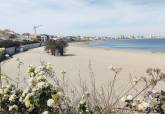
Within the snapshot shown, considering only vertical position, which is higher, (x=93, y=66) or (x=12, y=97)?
(x=12, y=97)

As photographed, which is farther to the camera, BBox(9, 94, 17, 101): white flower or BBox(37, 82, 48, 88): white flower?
BBox(9, 94, 17, 101): white flower

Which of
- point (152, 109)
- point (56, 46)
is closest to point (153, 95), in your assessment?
point (152, 109)

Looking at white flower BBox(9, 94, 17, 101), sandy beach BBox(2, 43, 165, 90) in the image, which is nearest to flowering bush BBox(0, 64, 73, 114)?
white flower BBox(9, 94, 17, 101)

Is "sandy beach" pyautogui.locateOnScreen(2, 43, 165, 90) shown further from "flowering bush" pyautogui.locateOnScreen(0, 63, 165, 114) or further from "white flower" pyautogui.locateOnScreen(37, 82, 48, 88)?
"white flower" pyautogui.locateOnScreen(37, 82, 48, 88)

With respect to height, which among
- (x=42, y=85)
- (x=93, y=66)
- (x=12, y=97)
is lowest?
(x=93, y=66)

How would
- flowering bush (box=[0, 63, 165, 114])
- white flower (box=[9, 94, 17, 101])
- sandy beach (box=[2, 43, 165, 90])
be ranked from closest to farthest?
flowering bush (box=[0, 63, 165, 114]) → white flower (box=[9, 94, 17, 101]) → sandy beach (box=[2, 43, 165, 90])

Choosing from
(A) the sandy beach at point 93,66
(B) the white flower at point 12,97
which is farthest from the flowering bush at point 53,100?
(A) the sandy beach at point 93,66

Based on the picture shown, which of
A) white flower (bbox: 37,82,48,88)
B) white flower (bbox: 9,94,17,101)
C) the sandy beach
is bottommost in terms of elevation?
the sandy beach

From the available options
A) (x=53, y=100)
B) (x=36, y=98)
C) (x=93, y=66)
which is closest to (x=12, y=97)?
(x=36, y=98)

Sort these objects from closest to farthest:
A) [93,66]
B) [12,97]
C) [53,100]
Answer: [53,100]
[12,97]
[93,66]

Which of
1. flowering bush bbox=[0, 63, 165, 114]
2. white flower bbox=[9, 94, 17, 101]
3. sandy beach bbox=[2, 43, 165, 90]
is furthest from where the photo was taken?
sandy beach bbox=[2, 43, 165, 90]

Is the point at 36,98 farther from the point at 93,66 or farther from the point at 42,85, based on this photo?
the point at 93,66

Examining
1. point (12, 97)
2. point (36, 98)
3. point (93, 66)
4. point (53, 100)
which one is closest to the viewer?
point (53, 100)

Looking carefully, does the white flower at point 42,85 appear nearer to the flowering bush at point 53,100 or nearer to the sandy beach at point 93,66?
the flowering bush at point 53,100
